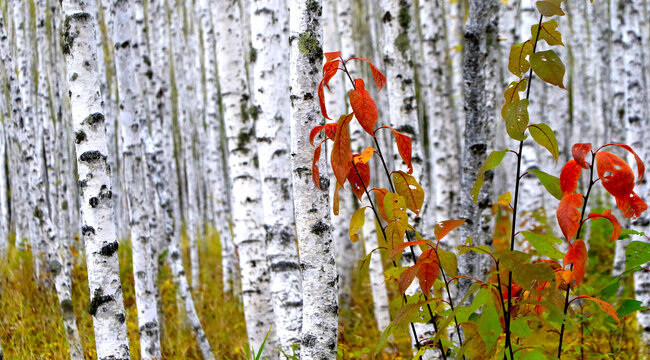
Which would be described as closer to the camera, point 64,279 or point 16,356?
point 16,356

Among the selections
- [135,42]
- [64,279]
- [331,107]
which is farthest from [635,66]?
[135,42]

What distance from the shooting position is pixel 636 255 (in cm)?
174

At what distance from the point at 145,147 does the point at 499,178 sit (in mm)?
10126

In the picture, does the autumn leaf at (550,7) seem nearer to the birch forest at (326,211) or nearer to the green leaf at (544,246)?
the birch forest at (326,211)

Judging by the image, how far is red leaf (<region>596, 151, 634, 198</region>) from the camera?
1486 mm

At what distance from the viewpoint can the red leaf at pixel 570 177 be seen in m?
1.70

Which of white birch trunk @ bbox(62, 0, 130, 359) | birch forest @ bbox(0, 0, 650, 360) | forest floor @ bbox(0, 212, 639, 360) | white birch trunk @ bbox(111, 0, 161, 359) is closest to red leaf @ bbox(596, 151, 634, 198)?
birch forest @ bbox(0, 0, 650, 360)

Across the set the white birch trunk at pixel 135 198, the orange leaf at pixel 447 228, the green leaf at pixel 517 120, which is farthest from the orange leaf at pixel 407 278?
the white birch trunk at pixel 135 198

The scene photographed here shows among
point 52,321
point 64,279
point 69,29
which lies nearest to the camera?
point 69,29

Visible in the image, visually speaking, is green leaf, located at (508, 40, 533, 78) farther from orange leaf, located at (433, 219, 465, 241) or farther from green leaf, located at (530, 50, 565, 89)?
orange leaf, located at (433, 219, 465, 241)

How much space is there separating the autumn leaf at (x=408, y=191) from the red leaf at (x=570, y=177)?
477mm

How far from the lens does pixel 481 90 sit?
2.93 meters

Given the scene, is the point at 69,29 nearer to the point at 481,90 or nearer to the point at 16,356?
the point at 481,90

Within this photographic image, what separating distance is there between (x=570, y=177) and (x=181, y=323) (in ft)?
15.4
